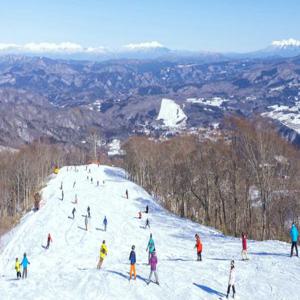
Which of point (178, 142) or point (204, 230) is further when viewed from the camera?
point (178, 142)

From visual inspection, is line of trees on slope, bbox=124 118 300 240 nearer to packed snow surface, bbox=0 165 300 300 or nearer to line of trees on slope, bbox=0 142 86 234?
packed snow surface, bbox=0 165 300 300

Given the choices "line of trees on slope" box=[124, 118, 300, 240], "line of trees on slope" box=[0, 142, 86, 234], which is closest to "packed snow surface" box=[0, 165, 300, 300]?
"line of trees on slope" box=[124, 118, 300, 240]

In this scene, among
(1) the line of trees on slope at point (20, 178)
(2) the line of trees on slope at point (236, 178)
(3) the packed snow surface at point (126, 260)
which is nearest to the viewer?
(3) the packed snow surface at point (126, 260)

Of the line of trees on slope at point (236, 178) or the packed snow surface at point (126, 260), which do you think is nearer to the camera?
the packed snow surface at point (126, 260)

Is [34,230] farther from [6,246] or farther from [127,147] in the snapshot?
[127,147]

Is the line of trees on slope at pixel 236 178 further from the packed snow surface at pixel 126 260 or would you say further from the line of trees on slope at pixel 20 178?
the line of trees on slope at pixel 20 178

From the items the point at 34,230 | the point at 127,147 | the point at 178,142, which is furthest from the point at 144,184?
the point at 34,230

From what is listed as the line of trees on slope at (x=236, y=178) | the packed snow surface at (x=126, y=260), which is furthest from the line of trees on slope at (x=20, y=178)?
the packed snow surface at (x=126, y=260)
